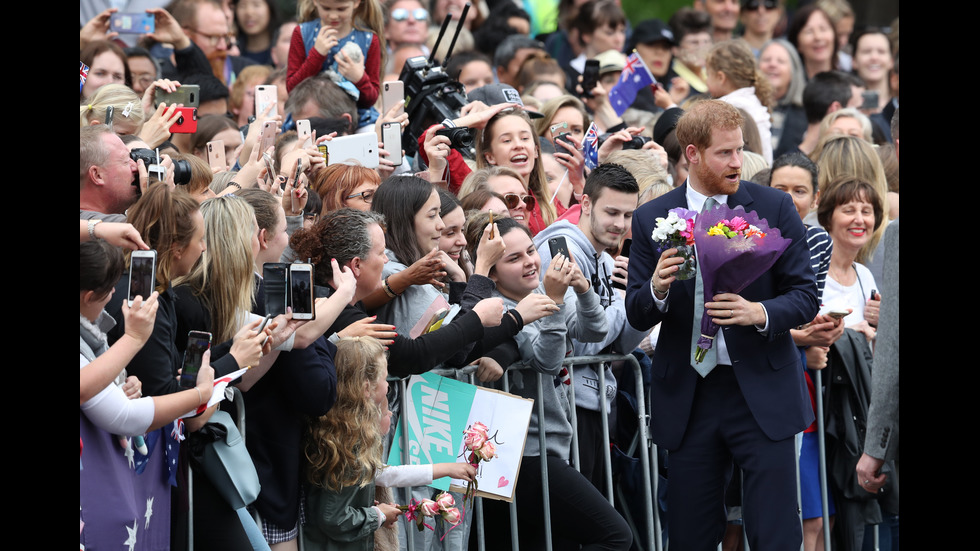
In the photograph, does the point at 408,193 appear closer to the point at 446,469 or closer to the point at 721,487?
the point at 446,469

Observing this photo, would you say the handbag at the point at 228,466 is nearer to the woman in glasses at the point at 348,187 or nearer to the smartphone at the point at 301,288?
the smartphone at the point at 301,288

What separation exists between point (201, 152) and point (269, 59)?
424cm

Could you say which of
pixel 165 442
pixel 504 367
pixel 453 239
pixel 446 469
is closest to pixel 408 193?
pixel 453 239

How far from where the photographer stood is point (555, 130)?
7.73m

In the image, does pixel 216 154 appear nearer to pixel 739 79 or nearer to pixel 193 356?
pixel 193 356

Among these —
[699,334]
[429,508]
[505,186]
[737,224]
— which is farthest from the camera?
[505,186]

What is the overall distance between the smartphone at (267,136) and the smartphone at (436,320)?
55.0 inches

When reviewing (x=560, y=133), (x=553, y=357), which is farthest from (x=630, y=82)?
(x=553, y=357)

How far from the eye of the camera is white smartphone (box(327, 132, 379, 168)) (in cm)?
635

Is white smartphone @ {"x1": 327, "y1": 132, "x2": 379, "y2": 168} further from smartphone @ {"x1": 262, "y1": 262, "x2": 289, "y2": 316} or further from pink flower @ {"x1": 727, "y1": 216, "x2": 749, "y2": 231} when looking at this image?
pink flower @ {"x1": 727, "y1": 216, "x2": 749, "y2": 231}

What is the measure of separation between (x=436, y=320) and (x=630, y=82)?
3.91 metres

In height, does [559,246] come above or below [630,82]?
below

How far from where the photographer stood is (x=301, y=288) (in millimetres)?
4480

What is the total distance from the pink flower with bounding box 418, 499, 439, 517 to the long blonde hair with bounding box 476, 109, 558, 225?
2527 mm
